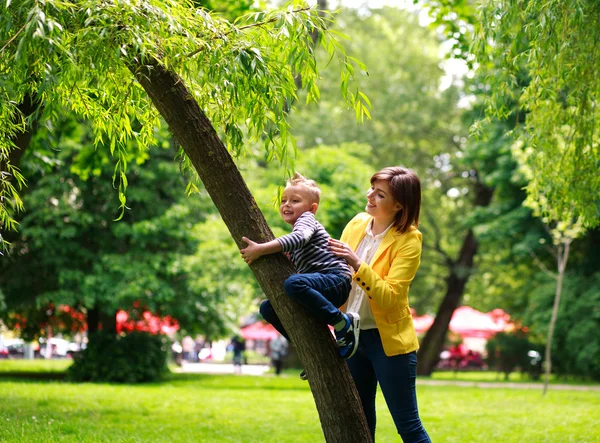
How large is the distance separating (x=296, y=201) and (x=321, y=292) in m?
0.61

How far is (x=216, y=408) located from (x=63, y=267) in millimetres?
8712

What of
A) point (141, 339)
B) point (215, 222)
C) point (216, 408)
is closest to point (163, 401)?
point (216, 408)

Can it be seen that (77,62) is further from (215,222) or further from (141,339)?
(141,339)

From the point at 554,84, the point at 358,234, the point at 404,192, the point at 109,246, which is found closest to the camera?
the point at 404,192

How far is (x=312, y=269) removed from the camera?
418 centimetres

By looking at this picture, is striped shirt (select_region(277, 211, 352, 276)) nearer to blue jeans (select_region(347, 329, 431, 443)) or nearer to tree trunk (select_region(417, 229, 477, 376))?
blue jeans (select_region(347, 329, 431, 443))

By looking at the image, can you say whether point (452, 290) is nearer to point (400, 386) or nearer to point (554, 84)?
point (554, 84)

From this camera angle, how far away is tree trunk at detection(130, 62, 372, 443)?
4.18 metres

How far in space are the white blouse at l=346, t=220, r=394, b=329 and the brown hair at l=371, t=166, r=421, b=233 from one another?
113 millimetres

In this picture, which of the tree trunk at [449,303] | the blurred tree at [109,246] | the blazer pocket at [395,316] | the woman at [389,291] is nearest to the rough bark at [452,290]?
the tree trunk at [449,303]

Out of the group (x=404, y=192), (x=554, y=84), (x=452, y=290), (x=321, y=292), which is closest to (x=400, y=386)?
(x=321, y=292)

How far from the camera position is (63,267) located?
61.5 ft

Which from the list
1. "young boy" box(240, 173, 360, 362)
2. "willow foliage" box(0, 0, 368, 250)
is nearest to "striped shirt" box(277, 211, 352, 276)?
"young boy" box(240, 173, 360, 362)

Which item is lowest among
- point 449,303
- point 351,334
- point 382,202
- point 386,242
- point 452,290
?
point 351,334
